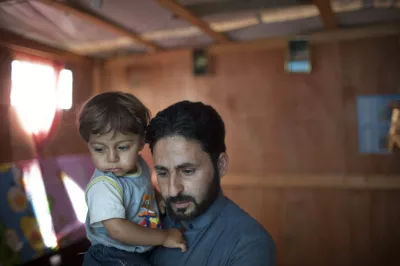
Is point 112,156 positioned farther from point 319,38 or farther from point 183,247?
point 319,38

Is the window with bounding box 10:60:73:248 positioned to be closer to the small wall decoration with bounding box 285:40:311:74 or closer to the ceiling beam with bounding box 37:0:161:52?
the ceiling beam with bounding box 37:0:161:52

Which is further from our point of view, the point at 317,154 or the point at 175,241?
the point at 317,154

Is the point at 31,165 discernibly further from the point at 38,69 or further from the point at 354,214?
the point at 354,214

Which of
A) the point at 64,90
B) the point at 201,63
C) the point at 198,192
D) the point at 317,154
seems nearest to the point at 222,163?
the point at 198,192

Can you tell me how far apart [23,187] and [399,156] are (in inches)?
49.5

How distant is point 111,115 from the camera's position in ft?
1.79

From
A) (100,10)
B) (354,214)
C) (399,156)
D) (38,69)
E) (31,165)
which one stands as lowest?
(354,214)

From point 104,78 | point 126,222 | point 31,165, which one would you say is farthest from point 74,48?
point 126,222

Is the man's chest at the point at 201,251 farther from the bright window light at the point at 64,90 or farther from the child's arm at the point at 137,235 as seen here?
the bright window light at the point at 64,90

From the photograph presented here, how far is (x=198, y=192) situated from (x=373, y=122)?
964 mm

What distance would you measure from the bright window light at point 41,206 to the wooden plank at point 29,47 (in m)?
0.21

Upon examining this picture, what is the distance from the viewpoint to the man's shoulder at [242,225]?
625 millimetres

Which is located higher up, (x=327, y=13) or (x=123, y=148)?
(x=327, y=13)

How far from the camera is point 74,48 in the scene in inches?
27.9
